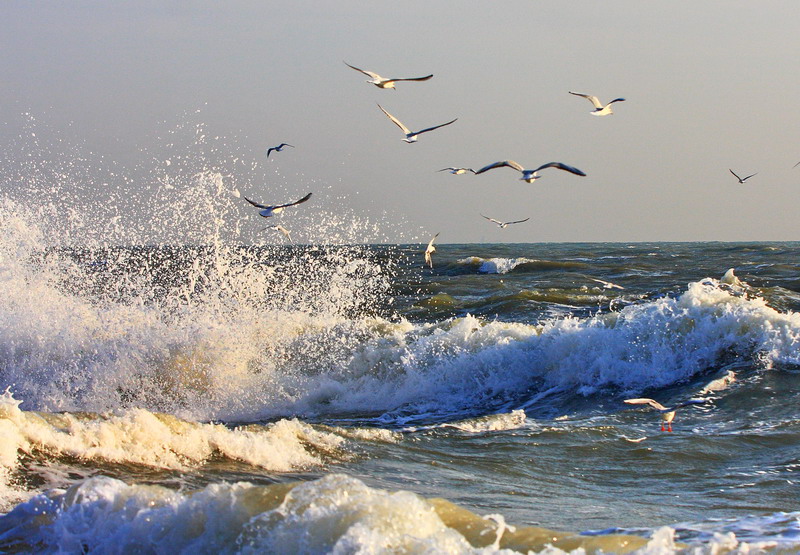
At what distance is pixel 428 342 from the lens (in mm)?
14320

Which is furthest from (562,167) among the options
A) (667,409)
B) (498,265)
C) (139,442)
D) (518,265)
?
(518,265)

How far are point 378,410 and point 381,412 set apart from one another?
0.19 m

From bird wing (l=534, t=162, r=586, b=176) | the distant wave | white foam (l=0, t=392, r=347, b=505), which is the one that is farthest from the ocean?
the distant wave

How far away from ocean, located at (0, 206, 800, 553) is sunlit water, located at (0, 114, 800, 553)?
3 centimetres

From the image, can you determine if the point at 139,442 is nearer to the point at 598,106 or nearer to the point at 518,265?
the point at 598,106

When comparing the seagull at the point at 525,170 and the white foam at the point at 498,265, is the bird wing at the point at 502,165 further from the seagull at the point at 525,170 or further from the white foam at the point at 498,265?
the white foam at the point at 498,265

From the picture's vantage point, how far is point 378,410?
12266 millimetres

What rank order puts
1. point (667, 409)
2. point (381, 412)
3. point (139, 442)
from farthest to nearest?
Result: 1. point (381, 412)
2. point (667, 409)
3. point (139, 442)

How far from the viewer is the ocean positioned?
198 inches

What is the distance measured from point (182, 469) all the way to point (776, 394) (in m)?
7.54

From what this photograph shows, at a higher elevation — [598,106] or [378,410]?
[598,106]

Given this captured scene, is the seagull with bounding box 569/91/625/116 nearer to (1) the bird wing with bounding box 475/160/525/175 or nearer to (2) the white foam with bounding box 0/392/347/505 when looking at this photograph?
(1) the bird wing with bounding box 475/160/525/175

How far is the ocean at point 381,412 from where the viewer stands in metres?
5.03

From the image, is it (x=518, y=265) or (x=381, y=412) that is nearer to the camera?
(x=381, y=412)
